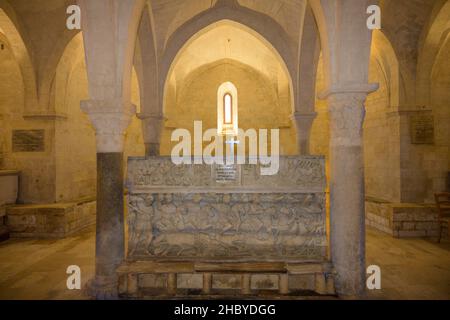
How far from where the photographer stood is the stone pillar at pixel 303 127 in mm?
7148

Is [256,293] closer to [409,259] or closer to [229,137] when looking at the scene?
[409,259]

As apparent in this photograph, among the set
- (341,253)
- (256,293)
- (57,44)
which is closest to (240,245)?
(256,293)

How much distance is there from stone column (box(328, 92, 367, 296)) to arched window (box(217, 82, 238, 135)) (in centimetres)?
833

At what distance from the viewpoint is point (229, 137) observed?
11.9m

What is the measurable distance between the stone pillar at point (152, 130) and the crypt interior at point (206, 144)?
0.11ft

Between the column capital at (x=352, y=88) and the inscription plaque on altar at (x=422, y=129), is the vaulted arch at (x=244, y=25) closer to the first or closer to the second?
the inscription plaque on altar at (x=422, y=129)

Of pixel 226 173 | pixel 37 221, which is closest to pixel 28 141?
pixel 37 221

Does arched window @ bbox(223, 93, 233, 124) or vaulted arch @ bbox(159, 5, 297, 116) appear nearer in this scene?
vaulted arch @ bbox(159, 5, 297, 116)

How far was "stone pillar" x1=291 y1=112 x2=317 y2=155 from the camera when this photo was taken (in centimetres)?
715

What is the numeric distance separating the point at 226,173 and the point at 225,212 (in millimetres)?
574

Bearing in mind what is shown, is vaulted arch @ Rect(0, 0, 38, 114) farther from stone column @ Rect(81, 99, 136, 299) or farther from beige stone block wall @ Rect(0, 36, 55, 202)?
stone column @ Rect(81, 99, 136, 299)

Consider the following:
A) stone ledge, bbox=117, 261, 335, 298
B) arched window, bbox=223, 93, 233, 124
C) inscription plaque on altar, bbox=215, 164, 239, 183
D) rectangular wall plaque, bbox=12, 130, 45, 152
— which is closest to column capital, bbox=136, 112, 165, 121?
rectangular wall plaque, bbox=12, 130, 45, 152

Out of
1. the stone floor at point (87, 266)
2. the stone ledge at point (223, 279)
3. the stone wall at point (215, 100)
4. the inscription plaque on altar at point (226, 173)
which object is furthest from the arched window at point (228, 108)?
the stone ledge at point (223, 279)

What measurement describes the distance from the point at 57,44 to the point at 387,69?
8082 millimetres
